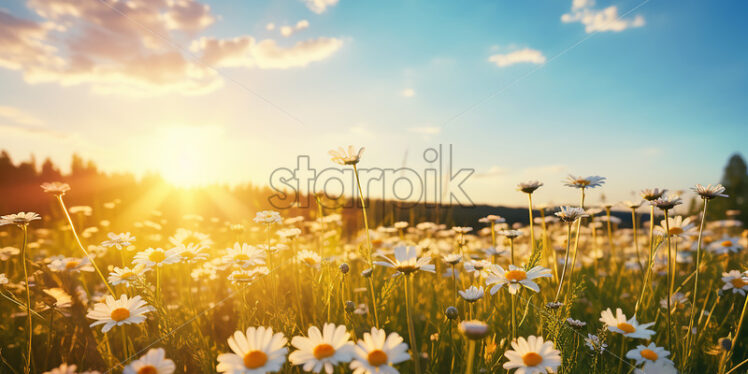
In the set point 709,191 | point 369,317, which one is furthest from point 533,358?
point 709,191

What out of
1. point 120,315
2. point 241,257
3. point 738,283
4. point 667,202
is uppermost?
point 667,202

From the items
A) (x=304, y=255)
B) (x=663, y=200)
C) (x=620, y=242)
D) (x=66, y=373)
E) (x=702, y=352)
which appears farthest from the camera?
(x=620, y=242)

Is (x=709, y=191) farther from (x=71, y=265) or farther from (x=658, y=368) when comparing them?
(x=71, y=265)

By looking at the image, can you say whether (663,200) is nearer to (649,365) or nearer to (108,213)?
(649,365)

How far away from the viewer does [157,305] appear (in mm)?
1792

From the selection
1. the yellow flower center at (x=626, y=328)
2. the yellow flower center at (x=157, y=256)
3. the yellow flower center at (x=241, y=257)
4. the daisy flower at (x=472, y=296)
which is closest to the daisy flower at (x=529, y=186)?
the daisy flower at (x=472, y=296)

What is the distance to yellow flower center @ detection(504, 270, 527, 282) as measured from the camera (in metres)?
1.74

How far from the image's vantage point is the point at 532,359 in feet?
4.58

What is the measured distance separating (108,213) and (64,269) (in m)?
5.56

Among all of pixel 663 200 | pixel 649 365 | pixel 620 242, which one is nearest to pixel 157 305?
pixel 649 365

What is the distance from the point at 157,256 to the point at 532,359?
2170mm

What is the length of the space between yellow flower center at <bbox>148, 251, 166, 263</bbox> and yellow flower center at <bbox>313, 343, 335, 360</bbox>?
4.96 ft

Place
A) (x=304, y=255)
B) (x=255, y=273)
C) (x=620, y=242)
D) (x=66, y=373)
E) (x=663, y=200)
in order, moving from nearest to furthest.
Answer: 1. (x=66, y=373)
2. (x=663, y=200)
3. (x=255, y=273)
4. (x=304, y=255)
5. (x=620, y=242)

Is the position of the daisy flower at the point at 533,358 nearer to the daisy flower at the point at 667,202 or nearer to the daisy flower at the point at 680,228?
the daisy flower at the point at 667,202
